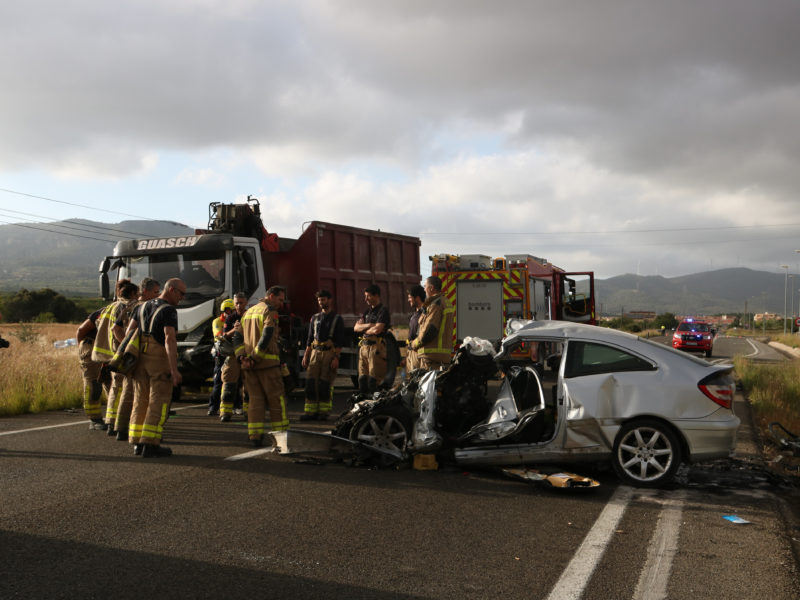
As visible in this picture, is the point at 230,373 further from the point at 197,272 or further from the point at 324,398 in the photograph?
the point at 197,272

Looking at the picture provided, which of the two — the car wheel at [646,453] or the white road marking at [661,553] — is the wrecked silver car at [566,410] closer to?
the car wheel at [646,453]

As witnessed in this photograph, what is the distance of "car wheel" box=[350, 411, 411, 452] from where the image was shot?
727cm

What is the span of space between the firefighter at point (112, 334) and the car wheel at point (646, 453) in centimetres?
571

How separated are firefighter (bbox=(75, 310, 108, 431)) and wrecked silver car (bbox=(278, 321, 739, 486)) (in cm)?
370

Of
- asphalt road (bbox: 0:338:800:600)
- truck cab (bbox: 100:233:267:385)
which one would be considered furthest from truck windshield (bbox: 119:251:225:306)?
asphalt road (bbox: 0:338:800:600)

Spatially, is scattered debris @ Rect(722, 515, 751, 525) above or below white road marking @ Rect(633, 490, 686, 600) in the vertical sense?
below

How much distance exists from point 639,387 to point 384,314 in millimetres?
4484

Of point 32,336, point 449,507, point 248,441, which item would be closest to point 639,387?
point 449,507

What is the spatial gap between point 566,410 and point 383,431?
183 centimetres

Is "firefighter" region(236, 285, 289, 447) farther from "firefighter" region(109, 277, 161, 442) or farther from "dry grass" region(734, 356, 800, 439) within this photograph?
"dry grass" region(734, 356, 800, 439)

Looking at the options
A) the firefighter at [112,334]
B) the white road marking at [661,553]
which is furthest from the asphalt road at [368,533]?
the firefighter at [112,334]

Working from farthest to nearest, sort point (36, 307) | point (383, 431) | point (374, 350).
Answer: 1. point (36, 307)
2. point (374, 350)
3. point (383, 431)

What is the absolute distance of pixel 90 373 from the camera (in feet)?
31.0

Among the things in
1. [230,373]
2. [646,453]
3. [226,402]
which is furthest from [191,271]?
[646,453]
